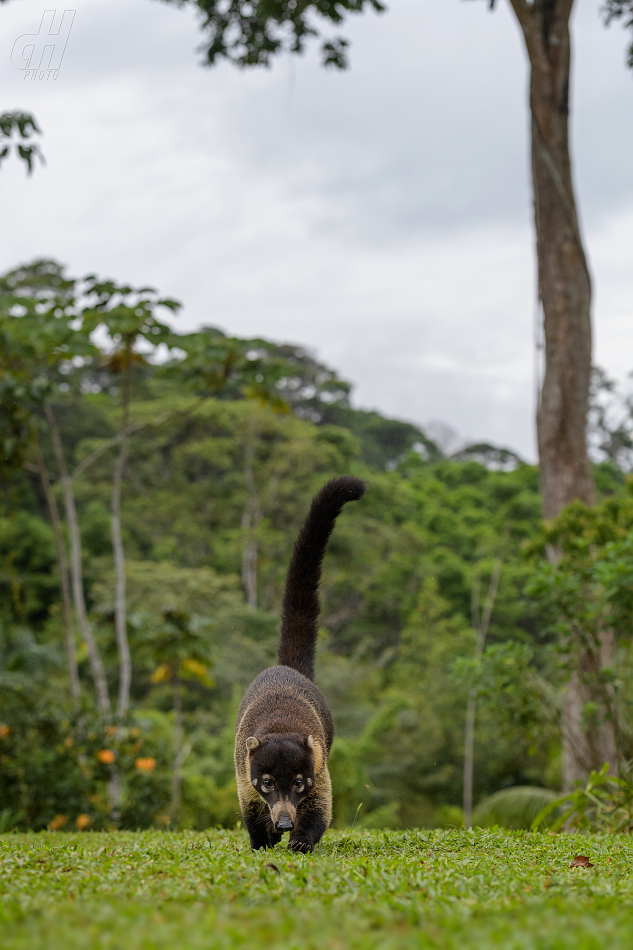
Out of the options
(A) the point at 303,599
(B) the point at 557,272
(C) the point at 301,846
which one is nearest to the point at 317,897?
(C) the point at 301,846

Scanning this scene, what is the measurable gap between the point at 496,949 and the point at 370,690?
24.6m

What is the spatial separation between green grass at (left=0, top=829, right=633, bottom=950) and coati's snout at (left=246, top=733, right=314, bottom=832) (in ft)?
0.67

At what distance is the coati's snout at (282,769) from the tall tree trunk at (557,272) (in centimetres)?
489

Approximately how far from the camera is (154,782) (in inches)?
315

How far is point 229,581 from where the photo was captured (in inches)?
977

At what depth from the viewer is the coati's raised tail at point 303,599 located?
431 centimetres

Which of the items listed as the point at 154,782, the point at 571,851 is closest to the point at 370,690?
the point at 154,782

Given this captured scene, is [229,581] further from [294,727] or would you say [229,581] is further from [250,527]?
[294,727]

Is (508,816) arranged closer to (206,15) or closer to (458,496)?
(206,15)

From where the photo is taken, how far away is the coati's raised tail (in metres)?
4.31

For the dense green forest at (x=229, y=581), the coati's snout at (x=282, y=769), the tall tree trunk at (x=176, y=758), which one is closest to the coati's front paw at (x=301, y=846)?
the coati's snout at (x=282, y=769)

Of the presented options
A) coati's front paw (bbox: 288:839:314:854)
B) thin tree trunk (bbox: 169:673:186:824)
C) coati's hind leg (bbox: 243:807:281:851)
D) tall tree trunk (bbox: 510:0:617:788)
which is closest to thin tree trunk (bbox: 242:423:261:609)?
thin tree trunk (bbox: 169:673:186:824)

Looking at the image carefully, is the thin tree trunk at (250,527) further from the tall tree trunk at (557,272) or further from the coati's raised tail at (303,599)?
the coati's raised tail at (303,599)

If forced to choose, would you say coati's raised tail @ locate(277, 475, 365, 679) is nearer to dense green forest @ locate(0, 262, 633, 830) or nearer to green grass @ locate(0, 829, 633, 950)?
green grass @ locate(0, 829, 633, 950)
